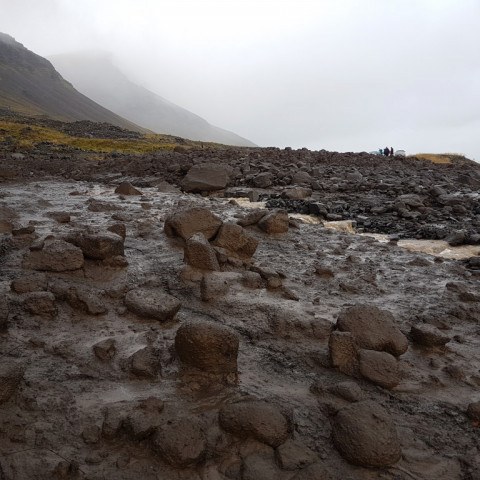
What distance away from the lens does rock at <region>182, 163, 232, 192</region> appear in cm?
1098

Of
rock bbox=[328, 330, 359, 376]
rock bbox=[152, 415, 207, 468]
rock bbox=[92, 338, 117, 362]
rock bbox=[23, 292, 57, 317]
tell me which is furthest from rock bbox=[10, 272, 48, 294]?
rock bbox=[328, 330, 359, 376]

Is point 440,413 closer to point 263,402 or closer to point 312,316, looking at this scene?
point 263,402

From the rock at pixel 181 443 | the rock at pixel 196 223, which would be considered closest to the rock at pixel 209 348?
the rock at pixel 181 443

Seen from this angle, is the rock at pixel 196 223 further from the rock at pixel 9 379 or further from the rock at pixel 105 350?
the rock at pixel 9 379

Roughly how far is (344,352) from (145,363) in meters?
1.36

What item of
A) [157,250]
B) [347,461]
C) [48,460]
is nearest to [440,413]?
[347,461]

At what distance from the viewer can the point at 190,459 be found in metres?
1.96

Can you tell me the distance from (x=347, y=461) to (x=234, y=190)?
373 inches

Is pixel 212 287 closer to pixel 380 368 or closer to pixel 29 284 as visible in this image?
pixel 29 284

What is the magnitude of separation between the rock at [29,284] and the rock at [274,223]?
138 inches

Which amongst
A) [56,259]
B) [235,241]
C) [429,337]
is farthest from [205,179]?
[429,337]

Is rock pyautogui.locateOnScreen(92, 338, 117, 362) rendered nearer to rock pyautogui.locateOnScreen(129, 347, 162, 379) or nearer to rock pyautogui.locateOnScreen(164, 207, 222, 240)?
rock pyautogui.locateOnScreen(129, 347, 162, 379)

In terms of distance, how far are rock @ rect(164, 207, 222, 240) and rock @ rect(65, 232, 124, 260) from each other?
3.69ft

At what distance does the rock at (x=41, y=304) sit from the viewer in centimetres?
322
